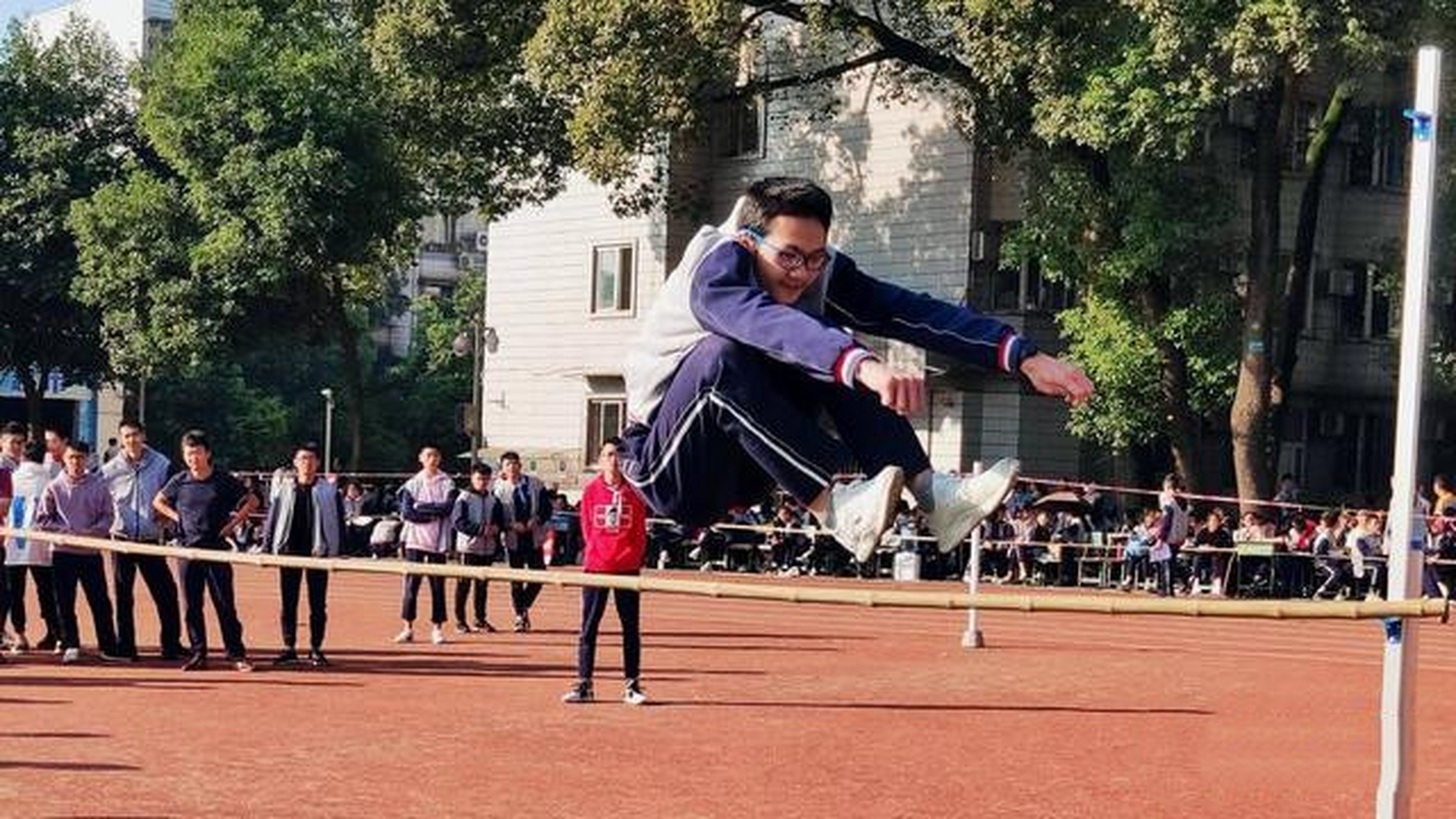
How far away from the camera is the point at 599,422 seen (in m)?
39.2

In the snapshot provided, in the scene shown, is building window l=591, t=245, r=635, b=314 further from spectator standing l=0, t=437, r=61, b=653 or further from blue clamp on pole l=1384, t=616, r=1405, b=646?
blue clamp on pole l=1384, t=616, r=1405, b=646

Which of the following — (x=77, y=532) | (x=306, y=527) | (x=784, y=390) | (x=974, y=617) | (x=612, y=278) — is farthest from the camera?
(x=612, y=278)

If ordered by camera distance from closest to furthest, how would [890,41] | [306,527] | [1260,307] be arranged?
[306,527] < [1260,307] < [890,41]

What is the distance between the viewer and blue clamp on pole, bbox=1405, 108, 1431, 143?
6109 millimetres

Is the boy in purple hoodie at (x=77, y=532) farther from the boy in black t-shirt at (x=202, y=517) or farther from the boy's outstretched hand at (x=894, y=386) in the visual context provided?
the boy's outstretched hand at (x=894, y=386)

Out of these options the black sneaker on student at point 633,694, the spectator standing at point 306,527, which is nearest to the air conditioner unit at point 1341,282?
the spectator standing at point 306,527

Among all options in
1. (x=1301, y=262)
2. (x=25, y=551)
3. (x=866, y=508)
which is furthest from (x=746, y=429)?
(x=1301, y=262)

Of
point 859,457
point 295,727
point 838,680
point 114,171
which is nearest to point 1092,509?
point 838,680

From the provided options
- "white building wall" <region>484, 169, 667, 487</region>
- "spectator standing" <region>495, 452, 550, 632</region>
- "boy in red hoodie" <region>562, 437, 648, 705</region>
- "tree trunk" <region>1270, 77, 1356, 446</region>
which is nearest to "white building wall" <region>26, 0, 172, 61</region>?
"white building wall" <region>484, 169, 667, 487</region>

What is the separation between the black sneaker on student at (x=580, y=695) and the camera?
13.8 m

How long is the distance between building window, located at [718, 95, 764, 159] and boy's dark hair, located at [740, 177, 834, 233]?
30247mm

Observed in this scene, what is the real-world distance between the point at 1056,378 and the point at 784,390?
0.76 metres

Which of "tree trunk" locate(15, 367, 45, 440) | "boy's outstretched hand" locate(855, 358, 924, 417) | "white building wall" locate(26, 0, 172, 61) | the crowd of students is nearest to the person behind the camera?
"boy's outstretched hand" locate(855, 358, 924, 417)

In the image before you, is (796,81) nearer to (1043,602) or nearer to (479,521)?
(479,521)
